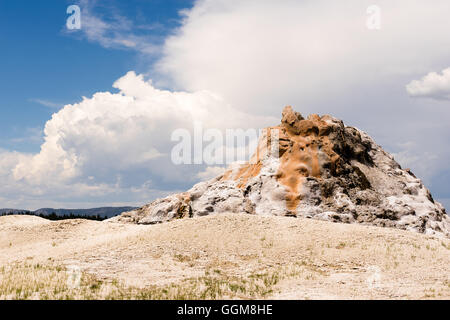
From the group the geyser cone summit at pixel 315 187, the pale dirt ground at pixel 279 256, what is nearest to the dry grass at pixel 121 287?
the pale dirt ground at pixel 279 256

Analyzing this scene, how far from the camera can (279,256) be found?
3030 cm

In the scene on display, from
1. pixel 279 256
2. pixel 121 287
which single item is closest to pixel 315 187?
pixel 279 256

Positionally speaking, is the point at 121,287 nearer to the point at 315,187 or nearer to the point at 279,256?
the point at 279,256

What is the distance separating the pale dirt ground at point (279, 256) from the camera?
22.8 metres

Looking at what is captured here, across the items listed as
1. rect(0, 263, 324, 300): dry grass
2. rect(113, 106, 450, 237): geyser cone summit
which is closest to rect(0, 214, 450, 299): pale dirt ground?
rect(0, 263, 324, 300): dry grass

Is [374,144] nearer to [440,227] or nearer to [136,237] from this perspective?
[440,227]

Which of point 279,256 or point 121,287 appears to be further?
point 279,256

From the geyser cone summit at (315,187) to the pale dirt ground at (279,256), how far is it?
11.2m

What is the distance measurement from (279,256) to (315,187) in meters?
20.9

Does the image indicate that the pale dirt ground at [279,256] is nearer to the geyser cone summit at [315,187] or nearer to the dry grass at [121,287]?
the dry grass at [121,287]

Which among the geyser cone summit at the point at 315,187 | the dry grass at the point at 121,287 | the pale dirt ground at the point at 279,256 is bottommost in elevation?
the dry grass at the point at 121,287
